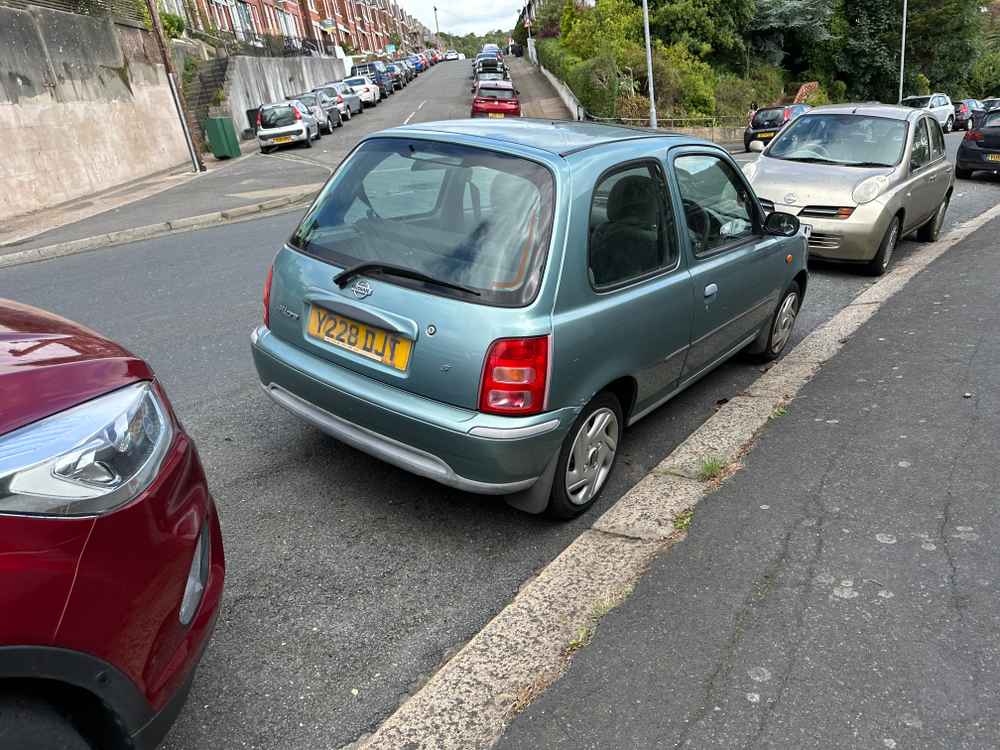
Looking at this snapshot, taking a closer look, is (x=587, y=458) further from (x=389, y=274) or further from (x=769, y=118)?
(x=769, y=118)

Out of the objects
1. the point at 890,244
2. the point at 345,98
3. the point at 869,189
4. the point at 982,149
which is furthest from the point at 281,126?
the point at 890,244

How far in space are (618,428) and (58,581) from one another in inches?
100

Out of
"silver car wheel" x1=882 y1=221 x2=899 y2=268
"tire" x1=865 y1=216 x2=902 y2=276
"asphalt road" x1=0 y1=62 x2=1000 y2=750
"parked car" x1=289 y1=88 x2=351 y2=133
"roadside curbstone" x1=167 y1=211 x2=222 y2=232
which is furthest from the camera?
"parked car" x1=289 y1=88 x2=351 y2=133

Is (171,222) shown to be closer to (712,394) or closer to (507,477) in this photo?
(712,394)

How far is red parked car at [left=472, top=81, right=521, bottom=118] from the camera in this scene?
85.5 feet

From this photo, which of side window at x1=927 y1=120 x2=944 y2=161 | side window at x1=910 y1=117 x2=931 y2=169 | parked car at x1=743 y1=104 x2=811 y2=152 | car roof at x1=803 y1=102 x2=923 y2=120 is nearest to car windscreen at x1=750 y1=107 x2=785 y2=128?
parked car at x1=743 y1=104 x2=811 y2=152

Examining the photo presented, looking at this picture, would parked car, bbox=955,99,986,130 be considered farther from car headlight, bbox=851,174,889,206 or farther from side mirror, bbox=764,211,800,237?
side mirror, bbox=764,211,800,237

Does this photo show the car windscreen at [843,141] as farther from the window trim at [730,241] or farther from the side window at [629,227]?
the side window at [629,227]

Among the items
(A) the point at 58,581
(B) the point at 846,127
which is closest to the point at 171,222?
(B) the point at 846,127

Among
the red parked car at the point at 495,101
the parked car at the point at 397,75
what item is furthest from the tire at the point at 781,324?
the parked car at the point at 397,75

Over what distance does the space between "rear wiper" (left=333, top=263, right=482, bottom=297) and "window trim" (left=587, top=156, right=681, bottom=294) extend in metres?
0.57

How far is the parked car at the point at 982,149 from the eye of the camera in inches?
546

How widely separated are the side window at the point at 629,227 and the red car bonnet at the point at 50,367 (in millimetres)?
1896

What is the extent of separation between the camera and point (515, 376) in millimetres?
2902
